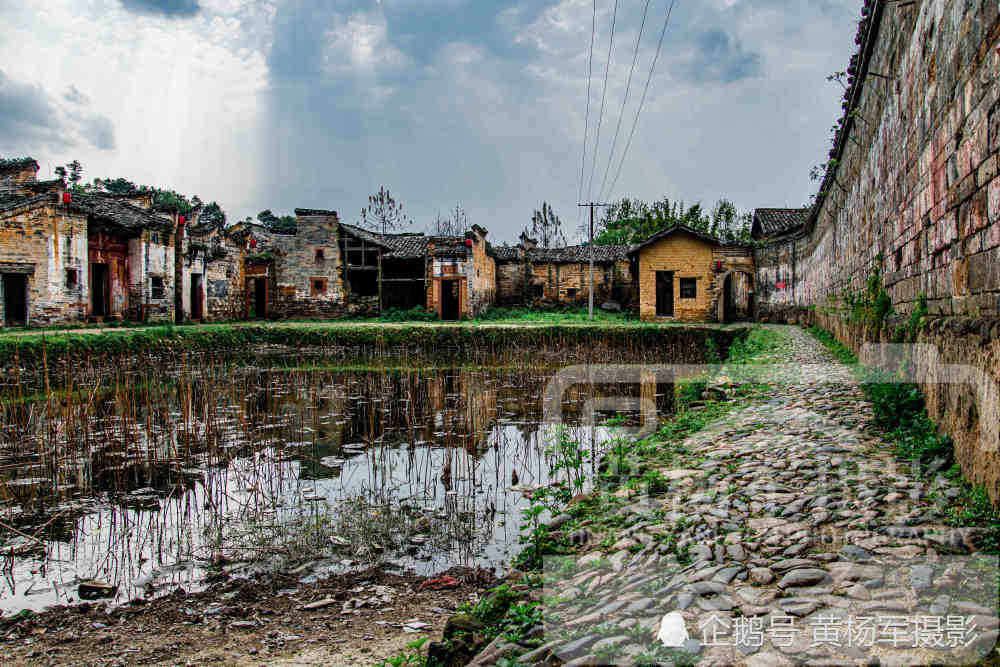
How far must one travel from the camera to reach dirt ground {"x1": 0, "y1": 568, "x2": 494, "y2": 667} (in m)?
3.37

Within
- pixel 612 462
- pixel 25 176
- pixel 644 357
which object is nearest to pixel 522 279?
pixel 644 357

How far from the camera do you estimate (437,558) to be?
4.58m

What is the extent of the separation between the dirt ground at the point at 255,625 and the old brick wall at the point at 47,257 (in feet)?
61.6

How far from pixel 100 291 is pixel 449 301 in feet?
44.1

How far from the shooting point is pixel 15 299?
61.2 feet

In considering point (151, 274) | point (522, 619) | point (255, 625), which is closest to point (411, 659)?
point (522, 619)

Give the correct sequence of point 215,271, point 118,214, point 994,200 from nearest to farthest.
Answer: point 994,200
point 118,214
point 215,271

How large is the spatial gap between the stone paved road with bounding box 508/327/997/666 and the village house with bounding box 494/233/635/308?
26.9 m

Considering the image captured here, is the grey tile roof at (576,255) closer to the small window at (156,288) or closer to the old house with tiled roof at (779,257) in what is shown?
the old house with tiled roof at (779,257)

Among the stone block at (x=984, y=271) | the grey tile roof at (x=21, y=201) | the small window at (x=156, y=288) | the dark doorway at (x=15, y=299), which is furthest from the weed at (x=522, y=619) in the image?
the small window at (x=156, y=288)

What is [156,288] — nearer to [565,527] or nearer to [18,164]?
[18,164]

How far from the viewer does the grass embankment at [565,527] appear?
2.87m

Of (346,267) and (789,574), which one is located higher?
(346,267)

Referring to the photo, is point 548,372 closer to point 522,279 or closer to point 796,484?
point 796,484
